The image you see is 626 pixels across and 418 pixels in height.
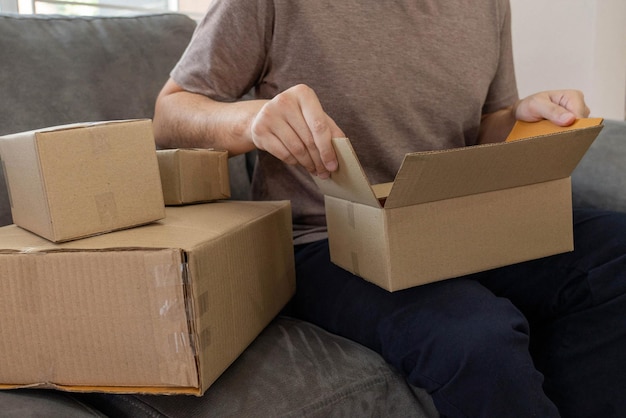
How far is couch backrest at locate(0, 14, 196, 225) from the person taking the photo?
1004 mm

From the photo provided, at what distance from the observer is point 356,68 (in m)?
0.98

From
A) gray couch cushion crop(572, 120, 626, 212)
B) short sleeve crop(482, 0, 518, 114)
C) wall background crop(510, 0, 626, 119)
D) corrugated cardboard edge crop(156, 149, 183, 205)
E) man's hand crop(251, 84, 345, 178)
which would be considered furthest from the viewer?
wall background crop(510, 0, 626, 119)

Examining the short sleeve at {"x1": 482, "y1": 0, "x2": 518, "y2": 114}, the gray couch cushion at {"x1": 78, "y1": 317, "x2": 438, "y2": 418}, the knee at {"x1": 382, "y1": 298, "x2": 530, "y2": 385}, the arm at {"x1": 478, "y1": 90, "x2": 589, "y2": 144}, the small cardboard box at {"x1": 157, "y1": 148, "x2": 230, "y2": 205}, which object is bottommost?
the gray couch cushion at {"x1": 78, "y1": 317, "x2": 438, "y2": 418}

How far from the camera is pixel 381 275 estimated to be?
A: 0.72m

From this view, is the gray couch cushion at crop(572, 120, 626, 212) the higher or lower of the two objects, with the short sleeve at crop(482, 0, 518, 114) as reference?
lower

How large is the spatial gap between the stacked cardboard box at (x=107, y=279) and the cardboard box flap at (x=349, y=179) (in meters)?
0.14

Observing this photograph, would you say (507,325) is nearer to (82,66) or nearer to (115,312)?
(115,312)

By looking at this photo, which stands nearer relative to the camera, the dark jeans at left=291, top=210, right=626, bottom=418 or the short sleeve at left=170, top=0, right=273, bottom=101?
the dark jeans at left=291, top=210, right=626, bottom=418

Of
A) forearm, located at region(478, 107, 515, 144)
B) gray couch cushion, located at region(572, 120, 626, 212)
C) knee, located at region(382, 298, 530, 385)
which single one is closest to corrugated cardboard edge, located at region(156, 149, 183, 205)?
knee, located at region(382, 298, 530, 385)

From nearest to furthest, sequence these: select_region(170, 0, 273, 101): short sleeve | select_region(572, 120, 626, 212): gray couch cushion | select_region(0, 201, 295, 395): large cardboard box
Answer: select_region(0, 201, 295, 395): large cardboard box
select_region(170, 0, 273, 101): short sleeve
select_region(572, 120, 626, 212): gray couch cushion

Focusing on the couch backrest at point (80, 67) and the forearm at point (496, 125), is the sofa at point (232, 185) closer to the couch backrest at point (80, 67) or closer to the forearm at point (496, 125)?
the couch backrest at point (80, 67)

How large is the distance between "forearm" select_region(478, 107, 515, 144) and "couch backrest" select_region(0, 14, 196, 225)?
23.8 inches

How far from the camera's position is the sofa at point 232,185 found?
66 centimetres

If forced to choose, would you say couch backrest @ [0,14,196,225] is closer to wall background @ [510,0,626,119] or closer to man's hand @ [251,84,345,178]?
man's hand @ [251,84,345,178]
